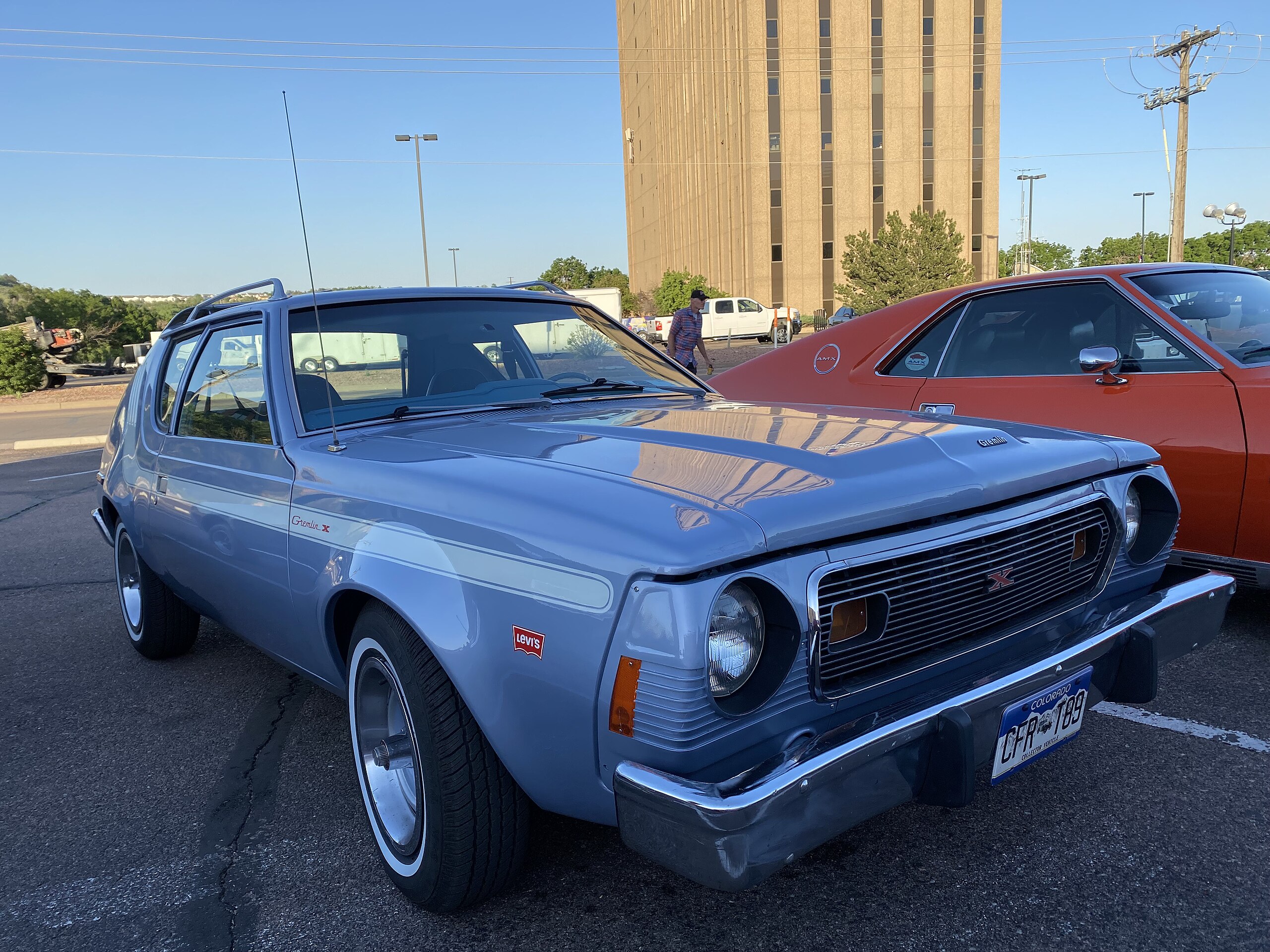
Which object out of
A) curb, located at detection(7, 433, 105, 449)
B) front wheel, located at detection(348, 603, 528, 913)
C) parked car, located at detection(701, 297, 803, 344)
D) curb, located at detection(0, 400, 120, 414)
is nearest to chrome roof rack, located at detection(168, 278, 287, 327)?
front wheel, located at detection(348, 603, 528, 913)

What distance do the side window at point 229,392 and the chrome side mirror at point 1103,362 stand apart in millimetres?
3133

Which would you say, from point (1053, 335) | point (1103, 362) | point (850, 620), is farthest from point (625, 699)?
point (1053, 335)

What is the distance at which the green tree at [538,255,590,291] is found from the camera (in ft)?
333

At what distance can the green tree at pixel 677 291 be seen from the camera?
5741 centimetres

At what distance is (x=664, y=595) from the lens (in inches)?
65.4

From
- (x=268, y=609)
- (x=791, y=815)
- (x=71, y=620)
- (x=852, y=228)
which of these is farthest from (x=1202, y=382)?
(x=852, y=228)

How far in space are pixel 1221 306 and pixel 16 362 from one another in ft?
86.1

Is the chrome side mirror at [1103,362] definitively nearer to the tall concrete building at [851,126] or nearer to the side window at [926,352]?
the side window at [926,352]

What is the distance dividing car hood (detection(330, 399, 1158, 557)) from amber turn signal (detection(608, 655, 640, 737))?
0.32m

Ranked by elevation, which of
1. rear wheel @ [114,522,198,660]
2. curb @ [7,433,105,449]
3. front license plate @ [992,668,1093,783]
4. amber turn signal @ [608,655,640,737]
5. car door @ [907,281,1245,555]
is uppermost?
car door @ [907,281,1245,555]

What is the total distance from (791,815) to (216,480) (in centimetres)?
229

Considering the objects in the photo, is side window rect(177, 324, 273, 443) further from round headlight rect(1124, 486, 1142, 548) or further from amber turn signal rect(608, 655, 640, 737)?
round headlight rect(1124, 486, 1142, 548)

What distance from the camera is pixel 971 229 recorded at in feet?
177

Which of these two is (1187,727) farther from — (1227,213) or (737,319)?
(737,319)
